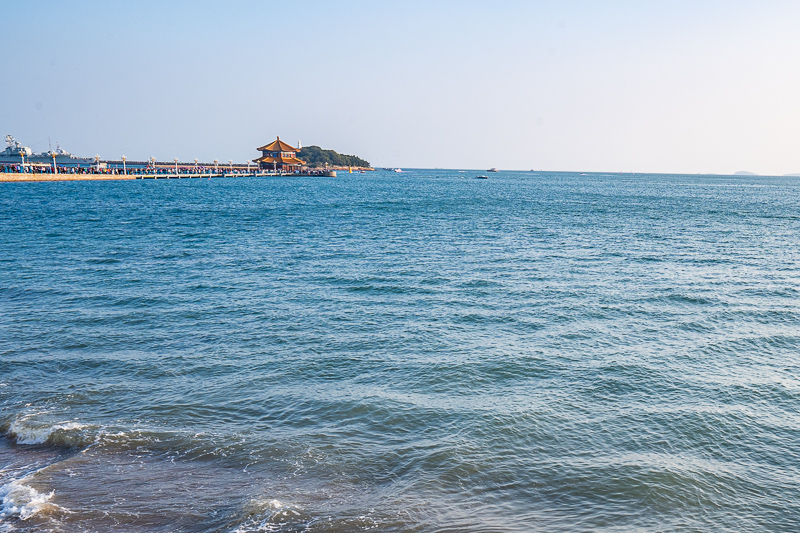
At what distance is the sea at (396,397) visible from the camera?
720 cm

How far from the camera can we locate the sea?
720 cm

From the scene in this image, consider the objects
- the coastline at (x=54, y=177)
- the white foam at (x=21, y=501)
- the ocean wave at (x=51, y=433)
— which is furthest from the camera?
the coastline at (x=54, y=177)

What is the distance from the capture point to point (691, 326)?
15398 mm

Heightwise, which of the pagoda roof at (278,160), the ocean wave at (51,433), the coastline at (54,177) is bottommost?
the ocean wave at (51,433)

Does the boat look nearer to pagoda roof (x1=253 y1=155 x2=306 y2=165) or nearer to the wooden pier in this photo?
the wooden pier

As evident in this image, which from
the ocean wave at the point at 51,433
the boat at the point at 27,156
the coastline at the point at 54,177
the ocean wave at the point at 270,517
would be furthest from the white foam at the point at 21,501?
the boat at the point at 27,156

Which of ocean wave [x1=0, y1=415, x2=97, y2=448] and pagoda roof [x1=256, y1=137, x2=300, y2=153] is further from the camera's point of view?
pagoda roof [x1=256, y1=137, x2=300, y2=153]

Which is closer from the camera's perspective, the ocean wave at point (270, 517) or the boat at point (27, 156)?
the ocean wave at point (270, 517)

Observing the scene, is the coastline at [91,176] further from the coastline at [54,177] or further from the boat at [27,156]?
the boat at [27,156]

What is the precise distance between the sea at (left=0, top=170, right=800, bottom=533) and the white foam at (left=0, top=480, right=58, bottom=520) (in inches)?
1.3

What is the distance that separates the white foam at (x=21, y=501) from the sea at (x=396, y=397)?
0.03 metres

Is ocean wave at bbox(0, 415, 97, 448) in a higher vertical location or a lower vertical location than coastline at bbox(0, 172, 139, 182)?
lower

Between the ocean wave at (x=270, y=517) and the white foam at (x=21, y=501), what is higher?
the white foam at (x=21, y=501)

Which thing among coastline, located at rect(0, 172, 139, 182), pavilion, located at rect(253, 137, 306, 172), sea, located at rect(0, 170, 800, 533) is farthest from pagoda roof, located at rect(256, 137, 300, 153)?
sea, located at rect(0, 170, 800, 533)
